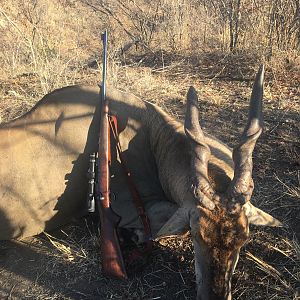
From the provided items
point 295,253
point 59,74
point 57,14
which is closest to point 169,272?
point 295,253

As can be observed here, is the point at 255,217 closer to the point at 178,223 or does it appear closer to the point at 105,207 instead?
the point at 178,223

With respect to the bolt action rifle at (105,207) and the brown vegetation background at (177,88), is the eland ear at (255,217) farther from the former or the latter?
the bolt action rifle at (105,207)

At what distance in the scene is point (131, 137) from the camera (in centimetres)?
415

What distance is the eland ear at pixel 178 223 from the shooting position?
317 centimetres

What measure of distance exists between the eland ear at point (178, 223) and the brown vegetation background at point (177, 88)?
510 millimetres

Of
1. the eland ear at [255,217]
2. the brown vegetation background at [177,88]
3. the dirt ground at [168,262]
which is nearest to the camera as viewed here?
the eland ear at [255,217]

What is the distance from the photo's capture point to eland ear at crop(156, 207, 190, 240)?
10.4ft

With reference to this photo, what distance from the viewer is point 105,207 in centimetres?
355

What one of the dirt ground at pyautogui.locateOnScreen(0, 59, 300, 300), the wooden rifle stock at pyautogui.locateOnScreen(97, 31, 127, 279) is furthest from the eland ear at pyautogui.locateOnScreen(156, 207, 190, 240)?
the dirt ground at pyautogui.locateOnScreen(0, 59, 300, 300)

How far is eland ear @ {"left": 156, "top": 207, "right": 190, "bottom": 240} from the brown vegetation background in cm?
51

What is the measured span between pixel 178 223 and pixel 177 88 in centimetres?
389

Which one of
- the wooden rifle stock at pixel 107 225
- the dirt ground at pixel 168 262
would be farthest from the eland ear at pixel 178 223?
the dirt ground at pixel 168 262

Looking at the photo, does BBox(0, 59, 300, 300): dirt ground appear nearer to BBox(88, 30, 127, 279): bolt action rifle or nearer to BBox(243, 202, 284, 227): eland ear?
BBox(88, 30, 127, 279): bolt action rifle

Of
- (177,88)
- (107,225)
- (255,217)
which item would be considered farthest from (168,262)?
(177,88)
